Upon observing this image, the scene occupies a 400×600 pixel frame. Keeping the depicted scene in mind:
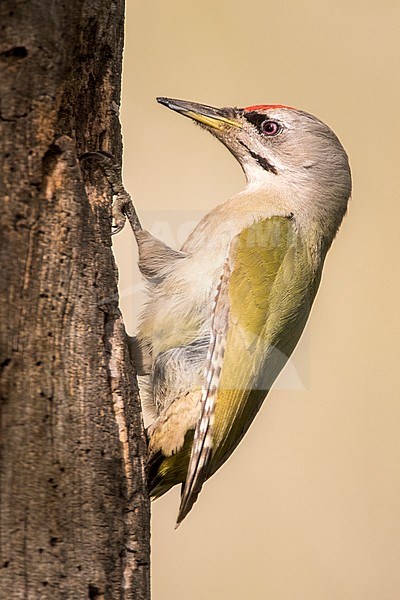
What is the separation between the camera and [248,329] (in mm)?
3428

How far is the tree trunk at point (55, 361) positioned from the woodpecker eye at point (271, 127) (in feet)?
4.74

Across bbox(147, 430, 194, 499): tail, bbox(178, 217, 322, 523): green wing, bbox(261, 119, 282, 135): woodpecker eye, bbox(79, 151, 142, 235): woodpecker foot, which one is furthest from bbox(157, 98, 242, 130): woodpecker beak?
bbox(147, 430, 194, 499): tail

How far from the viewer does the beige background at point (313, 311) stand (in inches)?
220

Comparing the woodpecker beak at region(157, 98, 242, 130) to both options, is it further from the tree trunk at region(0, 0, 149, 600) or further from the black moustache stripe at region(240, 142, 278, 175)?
the tree trunk at region(0, 0, 149, 600)

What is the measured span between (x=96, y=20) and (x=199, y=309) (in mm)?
1150

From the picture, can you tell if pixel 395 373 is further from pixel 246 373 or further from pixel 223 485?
pixel 246 373

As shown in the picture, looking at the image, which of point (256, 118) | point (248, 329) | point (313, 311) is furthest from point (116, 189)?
point (313, 311)

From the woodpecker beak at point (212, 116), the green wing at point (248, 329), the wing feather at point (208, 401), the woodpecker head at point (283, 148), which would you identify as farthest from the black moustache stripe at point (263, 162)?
the wing feather at point (208, 401)

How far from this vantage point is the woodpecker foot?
2.81 metres

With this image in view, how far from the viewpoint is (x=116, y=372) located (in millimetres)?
2656

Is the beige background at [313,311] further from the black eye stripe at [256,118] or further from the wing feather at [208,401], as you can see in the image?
the wing feather at [208,401]

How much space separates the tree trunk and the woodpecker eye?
4.74ft

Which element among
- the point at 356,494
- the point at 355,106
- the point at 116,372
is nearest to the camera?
the point at 116,372

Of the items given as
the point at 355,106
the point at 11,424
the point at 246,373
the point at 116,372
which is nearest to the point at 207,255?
the point at 246,373
